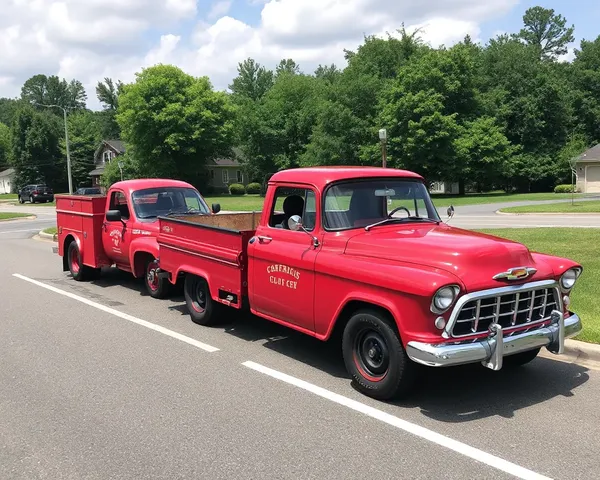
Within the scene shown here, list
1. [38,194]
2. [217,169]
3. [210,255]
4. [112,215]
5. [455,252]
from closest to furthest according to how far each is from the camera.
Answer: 1. [455,252]
2. [210,255]
3. [112,215]
4. [38,194]
5. [217,169]

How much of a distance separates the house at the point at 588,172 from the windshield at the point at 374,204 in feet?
159

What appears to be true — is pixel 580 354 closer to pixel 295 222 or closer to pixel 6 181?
pixel 295 222

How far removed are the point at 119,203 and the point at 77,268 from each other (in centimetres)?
202

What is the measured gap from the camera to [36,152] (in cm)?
7469

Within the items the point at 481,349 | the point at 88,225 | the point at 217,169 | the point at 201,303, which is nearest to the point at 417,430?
the point at 481,349

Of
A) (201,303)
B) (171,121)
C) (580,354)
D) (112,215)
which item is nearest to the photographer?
(580,354)

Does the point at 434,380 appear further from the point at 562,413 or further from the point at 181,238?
the point at 181,238

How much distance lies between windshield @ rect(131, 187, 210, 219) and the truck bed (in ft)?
5.98

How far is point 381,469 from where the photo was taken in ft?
11.9

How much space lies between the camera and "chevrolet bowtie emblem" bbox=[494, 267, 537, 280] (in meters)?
4.46

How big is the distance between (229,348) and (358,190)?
7.97 ft

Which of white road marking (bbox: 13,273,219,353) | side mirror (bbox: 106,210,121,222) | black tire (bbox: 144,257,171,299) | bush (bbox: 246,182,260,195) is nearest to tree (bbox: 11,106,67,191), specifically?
bush (bbox: 246,182,260,195)

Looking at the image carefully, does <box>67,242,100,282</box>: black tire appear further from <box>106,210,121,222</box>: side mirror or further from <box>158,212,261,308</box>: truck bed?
<box>158,212,261,308</box>: truck bed

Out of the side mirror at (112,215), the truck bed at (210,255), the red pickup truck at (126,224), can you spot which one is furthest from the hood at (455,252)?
the side mirror at (112,215)
